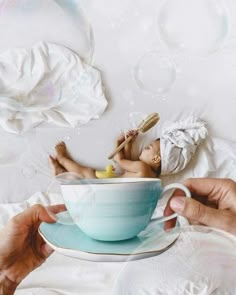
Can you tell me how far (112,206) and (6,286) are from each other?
0.27 meters

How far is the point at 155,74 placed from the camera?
3.26 ft

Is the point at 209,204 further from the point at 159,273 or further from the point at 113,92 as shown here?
the point at 113,92

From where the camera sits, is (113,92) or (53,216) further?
(113,92)

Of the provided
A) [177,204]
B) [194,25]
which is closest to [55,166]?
[177,204]

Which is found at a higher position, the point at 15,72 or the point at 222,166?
the point at 15,72

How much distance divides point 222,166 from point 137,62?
0.95ft

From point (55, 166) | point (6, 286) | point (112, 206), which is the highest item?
point (112, 206)

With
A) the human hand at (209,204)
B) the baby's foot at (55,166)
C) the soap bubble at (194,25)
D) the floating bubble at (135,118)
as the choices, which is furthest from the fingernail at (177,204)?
the soap bubble at (194,25)

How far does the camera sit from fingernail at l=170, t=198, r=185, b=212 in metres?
0.54

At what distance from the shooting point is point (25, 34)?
3.47ft

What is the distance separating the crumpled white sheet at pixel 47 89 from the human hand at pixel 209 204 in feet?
1.31

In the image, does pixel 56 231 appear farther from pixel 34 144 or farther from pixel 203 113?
pixel 203 113

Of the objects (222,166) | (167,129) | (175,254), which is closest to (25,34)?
(167,129)

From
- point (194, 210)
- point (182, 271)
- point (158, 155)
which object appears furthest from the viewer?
point (158, 155)
